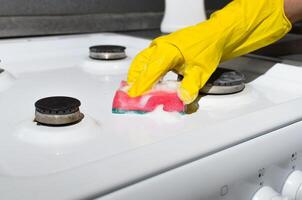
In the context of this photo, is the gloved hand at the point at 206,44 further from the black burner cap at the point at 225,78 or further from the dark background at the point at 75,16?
the dark background at the point at 75,16

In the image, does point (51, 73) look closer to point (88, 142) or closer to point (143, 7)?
point (88, 142)

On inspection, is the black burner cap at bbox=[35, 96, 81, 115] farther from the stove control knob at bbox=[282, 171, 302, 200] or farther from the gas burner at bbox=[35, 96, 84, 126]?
the stove control knob at bbox=[282, 171, 302, 200]

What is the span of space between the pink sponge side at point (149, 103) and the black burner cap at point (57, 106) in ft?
0.21

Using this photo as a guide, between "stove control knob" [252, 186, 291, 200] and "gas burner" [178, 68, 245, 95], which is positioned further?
"gas burner" [178, 68, 245, 95]

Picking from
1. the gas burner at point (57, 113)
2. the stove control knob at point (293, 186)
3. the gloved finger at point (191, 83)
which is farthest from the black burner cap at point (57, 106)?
the stove control knob at point (293, 186)

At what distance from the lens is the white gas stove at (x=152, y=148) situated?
1.00 feet

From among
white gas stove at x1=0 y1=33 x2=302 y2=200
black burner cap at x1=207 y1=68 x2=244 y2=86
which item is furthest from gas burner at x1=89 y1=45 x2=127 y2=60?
black burner cap at x1=207 y1=68 x2=244 y2=86

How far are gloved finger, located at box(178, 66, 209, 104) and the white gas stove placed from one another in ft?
0.07

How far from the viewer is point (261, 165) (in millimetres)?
407

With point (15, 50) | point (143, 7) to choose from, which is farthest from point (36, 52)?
point (143, 7)

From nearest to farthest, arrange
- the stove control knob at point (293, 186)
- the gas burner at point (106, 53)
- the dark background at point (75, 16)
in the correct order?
the stove control knob at point (293, 186)
the gas burner at point (106, 53)
the dark background at point (75, 16)

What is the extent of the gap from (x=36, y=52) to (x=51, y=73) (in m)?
0.12

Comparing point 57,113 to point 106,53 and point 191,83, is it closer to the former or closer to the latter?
point 191,83

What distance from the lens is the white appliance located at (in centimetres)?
83
